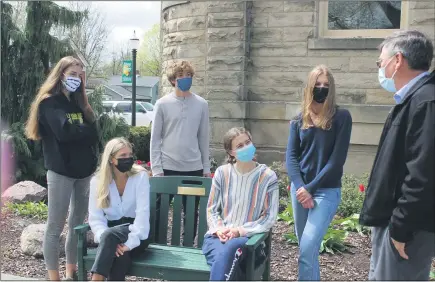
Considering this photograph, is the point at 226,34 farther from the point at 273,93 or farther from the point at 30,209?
the point at 30,209

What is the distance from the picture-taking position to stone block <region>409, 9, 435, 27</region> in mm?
8711

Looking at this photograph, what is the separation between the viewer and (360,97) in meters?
9.24

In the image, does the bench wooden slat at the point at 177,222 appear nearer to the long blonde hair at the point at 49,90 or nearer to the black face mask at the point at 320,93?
the long blonde hair at the point at 49,90

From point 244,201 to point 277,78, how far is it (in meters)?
5.92

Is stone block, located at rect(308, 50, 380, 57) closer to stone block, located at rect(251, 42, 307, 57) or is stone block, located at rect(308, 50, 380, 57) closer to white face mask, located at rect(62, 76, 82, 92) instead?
stone block, located at rect(251, 42, 307, 57)

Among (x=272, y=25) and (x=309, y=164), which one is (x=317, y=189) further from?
(x=272, y=25)

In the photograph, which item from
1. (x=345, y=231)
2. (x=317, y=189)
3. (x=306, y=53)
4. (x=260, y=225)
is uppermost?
(x=306, y=53)

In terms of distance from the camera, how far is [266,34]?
974cm

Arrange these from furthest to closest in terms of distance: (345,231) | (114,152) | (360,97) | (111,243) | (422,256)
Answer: (360,97), (345,231), (114,152), (111,243), (422,256)

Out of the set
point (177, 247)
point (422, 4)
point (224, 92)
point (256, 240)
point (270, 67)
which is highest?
point (422, 4)

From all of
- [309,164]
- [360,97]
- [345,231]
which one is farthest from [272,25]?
[309,164]

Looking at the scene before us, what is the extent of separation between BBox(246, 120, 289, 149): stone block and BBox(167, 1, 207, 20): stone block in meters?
2.29

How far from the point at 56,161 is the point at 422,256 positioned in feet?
9.64

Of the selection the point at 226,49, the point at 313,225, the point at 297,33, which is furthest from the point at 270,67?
the point at 313,225
